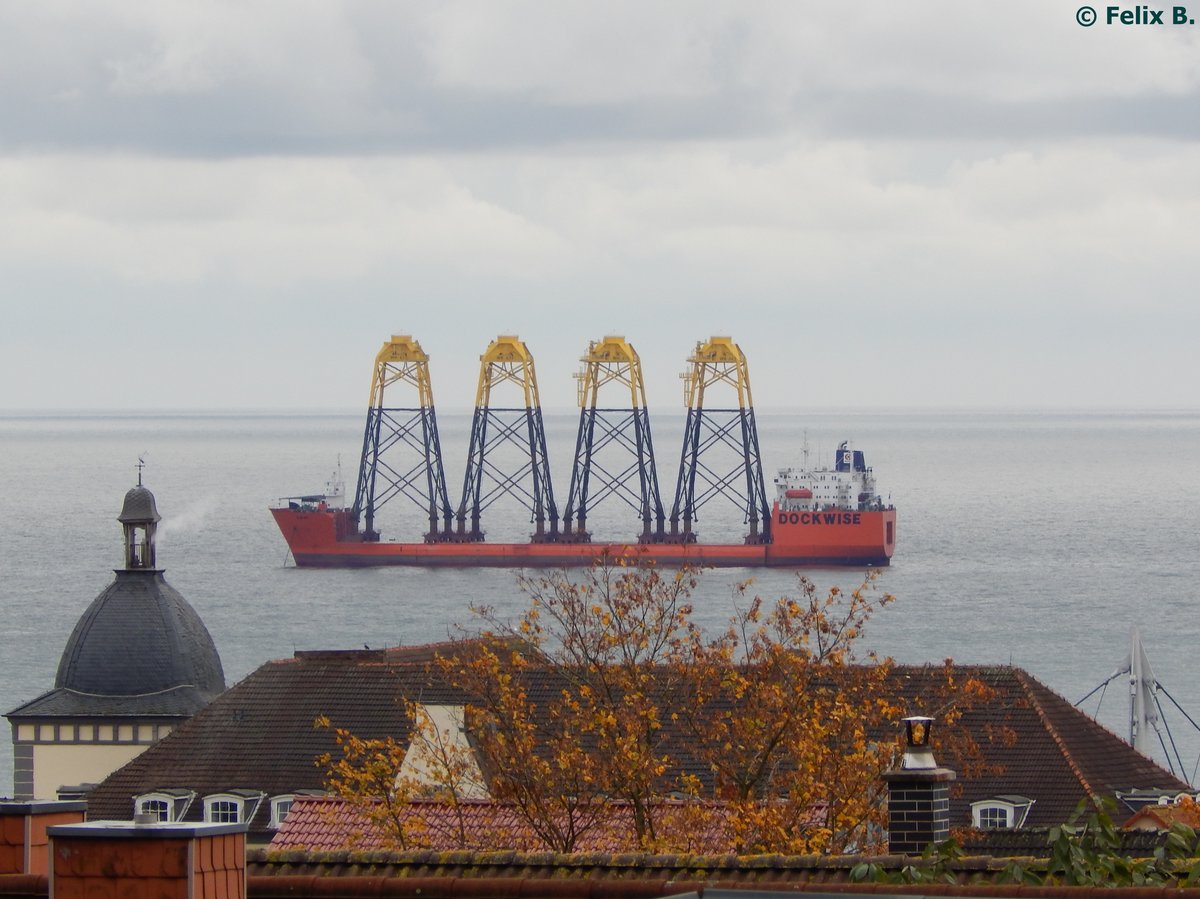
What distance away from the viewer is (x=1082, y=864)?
1200 centimetres

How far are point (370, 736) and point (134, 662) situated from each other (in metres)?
6.85

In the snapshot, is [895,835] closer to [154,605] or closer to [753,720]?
[753,720]

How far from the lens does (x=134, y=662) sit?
125ft

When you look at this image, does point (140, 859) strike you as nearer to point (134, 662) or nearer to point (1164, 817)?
point (1164, 817)

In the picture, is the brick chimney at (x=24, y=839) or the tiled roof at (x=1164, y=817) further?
the tiled roof at (x=1164, y=817)

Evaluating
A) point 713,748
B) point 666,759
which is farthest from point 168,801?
point 713,748

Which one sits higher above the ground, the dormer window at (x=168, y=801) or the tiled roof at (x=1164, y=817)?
the tiled roof at (x=1164, y=817)

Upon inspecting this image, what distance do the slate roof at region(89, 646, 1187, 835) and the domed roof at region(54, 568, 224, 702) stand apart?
12.2ft

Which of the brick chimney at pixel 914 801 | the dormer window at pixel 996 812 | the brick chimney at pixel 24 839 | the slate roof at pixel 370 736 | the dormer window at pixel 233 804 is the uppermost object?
the brick chimney at pixel 24 839

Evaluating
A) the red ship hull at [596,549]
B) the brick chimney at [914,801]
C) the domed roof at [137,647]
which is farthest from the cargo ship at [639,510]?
the brick chimney at [914,801]

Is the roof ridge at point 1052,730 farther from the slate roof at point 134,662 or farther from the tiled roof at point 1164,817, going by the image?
the slate roof at point 134,662

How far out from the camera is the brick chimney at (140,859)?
11.0 m

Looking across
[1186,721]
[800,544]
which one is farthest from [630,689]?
[800,544]

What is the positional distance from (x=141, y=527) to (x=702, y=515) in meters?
135
